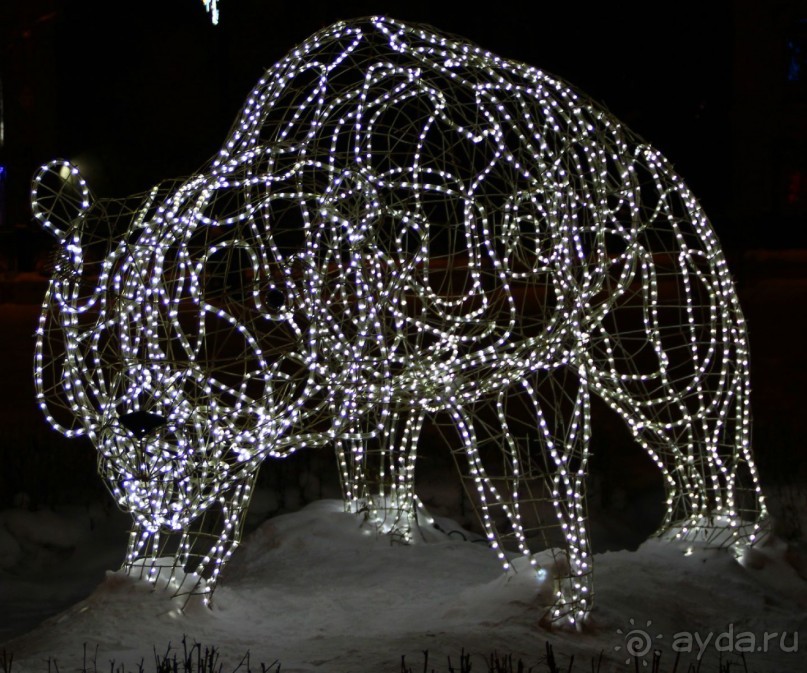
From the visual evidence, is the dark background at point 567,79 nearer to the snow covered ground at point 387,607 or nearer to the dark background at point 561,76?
the dark background at point 561,76

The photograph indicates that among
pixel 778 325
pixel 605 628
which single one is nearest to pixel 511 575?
pixel 605 628

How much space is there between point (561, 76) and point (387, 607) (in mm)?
14949

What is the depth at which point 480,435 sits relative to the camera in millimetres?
7527

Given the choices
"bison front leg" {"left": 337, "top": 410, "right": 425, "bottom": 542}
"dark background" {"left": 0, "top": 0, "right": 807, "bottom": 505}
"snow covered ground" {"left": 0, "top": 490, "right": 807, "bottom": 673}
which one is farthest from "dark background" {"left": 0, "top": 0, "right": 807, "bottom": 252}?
"snow covered ground" {"left": 0, "top": 490, "right": 807, "bottom": 673}

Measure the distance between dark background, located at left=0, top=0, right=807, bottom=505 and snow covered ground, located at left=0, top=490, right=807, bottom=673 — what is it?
12.1 m

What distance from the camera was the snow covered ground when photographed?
373 cm

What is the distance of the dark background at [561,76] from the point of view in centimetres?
1952

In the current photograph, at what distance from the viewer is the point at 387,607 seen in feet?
14.4

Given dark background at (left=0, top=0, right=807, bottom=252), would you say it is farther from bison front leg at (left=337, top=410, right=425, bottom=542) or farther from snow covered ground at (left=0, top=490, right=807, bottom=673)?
snow covered ground at (left=0, top=490, right=807, bottom=673)

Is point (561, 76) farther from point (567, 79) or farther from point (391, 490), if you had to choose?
point (391, 490)

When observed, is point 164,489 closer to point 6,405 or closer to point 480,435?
point 480,435

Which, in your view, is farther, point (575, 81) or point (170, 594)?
point (575, 81)

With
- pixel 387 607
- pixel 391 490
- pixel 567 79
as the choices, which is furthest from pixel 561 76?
pixel 387 607

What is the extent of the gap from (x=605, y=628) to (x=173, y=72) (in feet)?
62.1
